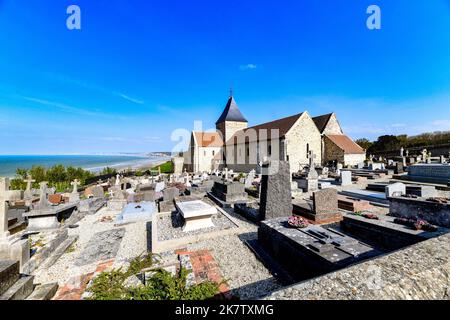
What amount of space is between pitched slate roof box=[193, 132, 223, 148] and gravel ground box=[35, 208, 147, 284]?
79.8 ft

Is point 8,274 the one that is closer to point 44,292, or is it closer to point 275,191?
→ point 44,292

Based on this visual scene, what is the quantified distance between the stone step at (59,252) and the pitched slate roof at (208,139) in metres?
26.4

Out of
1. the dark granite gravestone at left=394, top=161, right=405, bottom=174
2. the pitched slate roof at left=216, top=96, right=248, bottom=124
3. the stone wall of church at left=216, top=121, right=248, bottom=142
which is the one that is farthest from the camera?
the pitched slate roof at left=216, top=96, right=248, bottom=124

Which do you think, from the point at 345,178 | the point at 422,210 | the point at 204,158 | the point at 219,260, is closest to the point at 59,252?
the point at 219,260

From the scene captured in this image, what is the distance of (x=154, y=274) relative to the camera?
3475 millimetres

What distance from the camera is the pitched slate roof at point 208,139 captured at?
3228 centimetres

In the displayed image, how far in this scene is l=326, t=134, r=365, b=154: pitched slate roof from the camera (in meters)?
23.0

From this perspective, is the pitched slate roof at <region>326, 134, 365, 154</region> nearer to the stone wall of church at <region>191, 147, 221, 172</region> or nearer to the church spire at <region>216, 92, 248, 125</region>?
the church spire at <region>216, 92, 248, 125</region>

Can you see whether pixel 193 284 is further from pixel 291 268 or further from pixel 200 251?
pixel 291 268

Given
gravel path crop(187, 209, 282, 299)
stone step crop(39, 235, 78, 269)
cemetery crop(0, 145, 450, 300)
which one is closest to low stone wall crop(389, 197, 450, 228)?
cemetery crop(0, 145, 450, 300)

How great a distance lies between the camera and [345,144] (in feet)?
78.7

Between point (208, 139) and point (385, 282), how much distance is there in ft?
107

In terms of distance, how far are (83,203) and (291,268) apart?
9716mm
